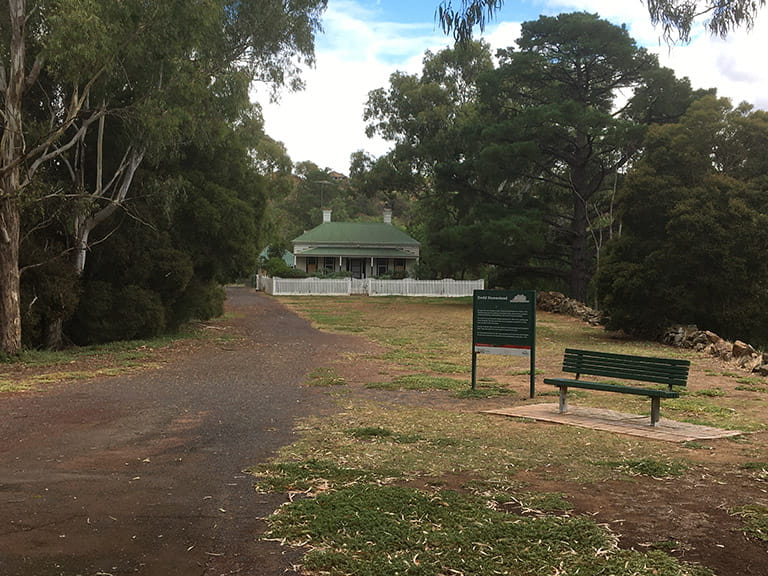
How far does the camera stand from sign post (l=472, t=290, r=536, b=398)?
1021cm

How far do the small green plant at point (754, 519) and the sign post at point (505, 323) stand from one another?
5.00 m

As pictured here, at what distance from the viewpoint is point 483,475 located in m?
5.88

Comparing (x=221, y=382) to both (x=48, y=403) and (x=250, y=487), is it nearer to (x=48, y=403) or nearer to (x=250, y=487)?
(x=48, y=403)

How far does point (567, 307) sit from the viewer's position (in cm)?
3247

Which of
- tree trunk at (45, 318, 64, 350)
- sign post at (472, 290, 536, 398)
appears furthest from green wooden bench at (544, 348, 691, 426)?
tree trunk at (45, 318, 64, 350)

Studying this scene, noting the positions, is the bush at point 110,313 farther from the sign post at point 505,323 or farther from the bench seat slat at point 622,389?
the bench seat slat at point 622,389

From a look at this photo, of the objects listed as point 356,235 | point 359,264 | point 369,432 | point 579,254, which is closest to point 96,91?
point 369,432

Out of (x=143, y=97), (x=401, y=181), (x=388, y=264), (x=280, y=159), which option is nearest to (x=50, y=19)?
(x=143, y=97)

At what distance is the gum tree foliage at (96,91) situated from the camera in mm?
13844

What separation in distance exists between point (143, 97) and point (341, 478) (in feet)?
42.4

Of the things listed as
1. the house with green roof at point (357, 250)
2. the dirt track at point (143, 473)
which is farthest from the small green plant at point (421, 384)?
the house with green roof at point (357, 250)

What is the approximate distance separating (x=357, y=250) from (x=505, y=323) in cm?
4378

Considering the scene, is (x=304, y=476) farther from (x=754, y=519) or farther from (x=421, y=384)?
(x=421, y=384)

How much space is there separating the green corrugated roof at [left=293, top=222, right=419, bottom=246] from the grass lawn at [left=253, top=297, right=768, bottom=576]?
43.9 metres
